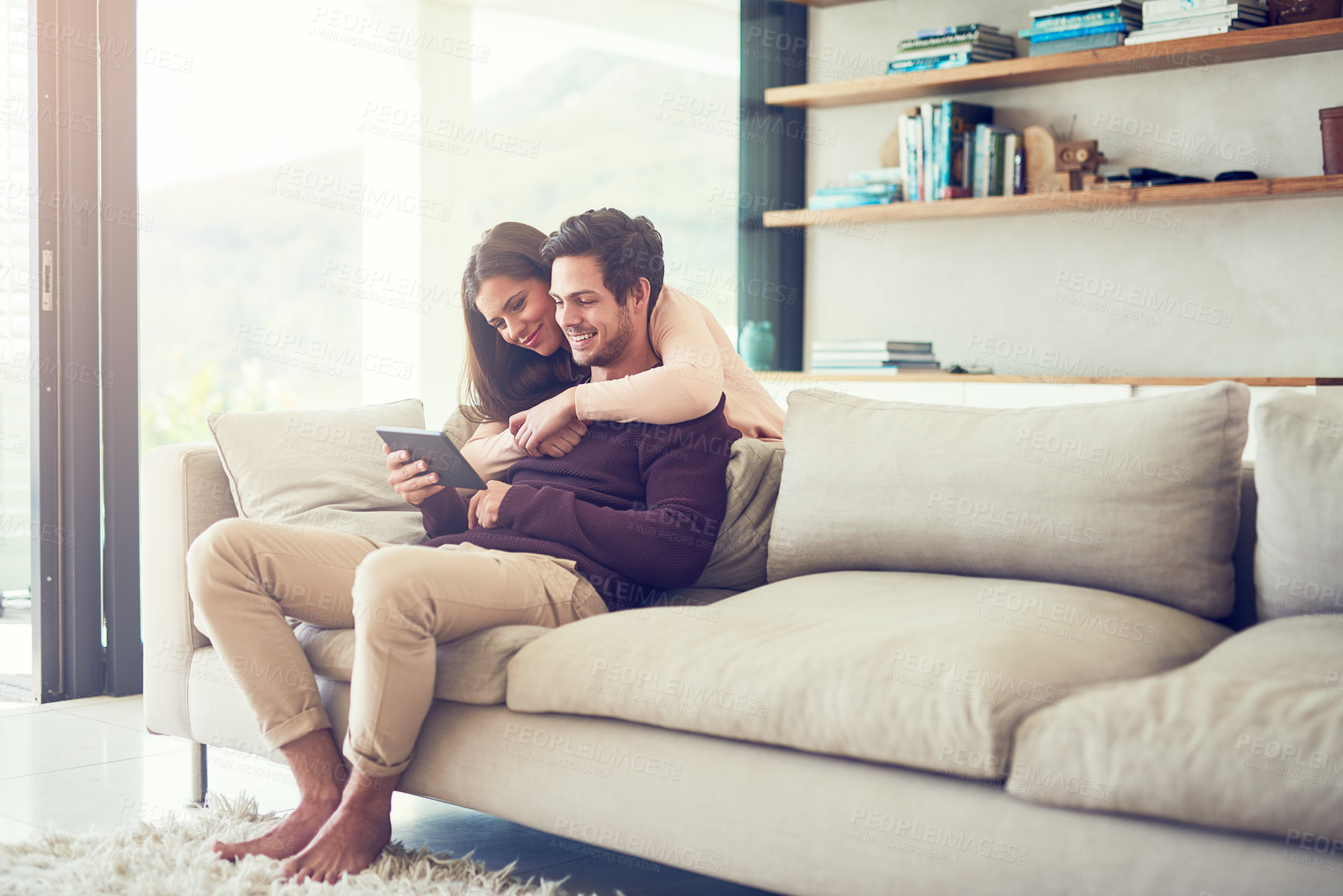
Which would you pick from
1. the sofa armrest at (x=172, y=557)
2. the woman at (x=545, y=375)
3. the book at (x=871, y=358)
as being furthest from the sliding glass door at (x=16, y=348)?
the book at (x=871, y=358)

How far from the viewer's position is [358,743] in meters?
1.79

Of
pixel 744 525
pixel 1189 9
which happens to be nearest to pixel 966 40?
pixel 1189 9

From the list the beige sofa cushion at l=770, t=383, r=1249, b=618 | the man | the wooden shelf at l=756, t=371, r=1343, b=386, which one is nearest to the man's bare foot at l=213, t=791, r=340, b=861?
the man

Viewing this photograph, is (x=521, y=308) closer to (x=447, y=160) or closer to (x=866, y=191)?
(x=866, y=191)

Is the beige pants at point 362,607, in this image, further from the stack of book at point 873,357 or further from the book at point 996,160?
the book at point 996,160

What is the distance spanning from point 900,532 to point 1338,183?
231cm

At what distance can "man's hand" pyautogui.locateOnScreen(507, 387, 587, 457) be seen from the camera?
222 cm

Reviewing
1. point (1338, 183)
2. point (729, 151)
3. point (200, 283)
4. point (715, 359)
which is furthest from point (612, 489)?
point (200, 283)

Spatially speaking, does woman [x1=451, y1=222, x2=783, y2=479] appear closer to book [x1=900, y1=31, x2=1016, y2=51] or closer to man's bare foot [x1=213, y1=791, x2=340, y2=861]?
man's bare foot [x1=213, y1=791, x2=340, y2=861]

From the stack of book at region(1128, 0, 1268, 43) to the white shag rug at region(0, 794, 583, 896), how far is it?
3123mm

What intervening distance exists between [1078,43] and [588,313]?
93.2 inches

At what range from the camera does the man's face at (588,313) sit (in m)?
2.26

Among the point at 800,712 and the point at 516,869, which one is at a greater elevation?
the point at 800,712

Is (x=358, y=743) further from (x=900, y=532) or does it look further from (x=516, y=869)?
→ (x=900, y=532)
